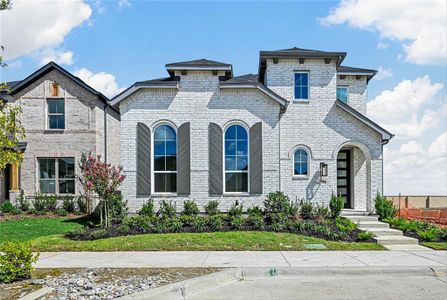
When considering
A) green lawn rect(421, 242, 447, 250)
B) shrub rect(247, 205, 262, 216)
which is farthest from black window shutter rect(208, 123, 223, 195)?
green lawn rect(421, 242, 447, 250)

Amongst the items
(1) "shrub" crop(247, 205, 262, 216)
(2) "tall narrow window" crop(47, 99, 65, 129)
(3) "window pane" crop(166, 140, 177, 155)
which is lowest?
(1) "shrub" crop(247, 205, 262, 216)

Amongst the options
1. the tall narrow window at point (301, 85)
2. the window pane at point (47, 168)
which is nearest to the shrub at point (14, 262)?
the tall narrow window at point (301, 85)

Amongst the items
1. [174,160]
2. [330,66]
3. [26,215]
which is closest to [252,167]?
[174,160]

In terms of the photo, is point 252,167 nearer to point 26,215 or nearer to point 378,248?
point 378,248

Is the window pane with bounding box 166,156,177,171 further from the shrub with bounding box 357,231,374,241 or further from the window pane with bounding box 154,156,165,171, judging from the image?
the shrub with bounding box 357,231,374,241

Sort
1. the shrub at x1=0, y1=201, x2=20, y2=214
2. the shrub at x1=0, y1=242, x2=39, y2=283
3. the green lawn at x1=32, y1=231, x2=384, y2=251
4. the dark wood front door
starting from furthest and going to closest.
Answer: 1. the shrub at x1=0, y1=201, x2=20, y2=214
2. the dark wood front door
3. the green lawn at x1=32, y1=231, x2=384, y2=251
4. the shrub at x1=0, y1=242, x2=39, y2=283

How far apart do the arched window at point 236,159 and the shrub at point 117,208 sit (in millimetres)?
3843

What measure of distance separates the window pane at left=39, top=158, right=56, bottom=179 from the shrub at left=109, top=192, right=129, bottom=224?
7.24 meters

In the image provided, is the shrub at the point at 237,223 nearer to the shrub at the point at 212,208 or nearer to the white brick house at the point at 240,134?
the shrub at the point at 212,208

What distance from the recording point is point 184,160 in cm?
1532

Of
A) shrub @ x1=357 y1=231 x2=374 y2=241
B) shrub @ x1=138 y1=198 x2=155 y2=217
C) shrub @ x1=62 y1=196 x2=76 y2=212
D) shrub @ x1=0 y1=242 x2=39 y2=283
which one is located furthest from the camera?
shrub @ x1=62 y1=196 x2=76 y2=212

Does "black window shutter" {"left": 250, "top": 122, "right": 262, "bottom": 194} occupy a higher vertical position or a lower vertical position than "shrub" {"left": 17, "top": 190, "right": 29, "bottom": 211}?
higher

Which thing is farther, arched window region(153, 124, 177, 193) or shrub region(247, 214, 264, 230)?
arched window region(153, 124, 177, 193)

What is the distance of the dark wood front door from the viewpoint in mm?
17688
